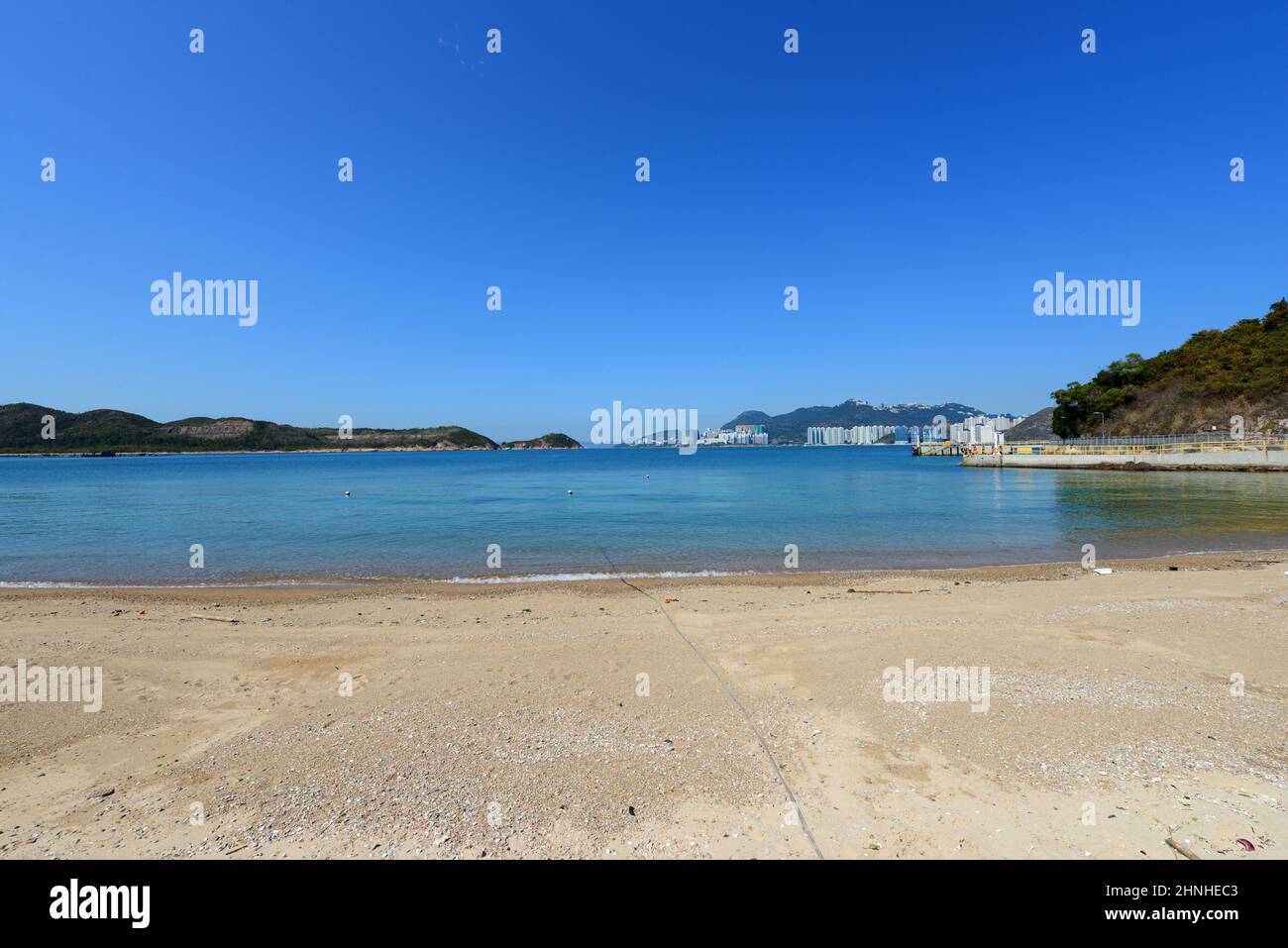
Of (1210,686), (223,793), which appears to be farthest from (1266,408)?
(223,793)

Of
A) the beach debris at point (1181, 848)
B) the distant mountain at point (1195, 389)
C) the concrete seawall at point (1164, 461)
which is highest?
the distant mountain at point (1195, 389)

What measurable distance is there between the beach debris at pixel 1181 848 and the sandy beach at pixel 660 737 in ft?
0.16

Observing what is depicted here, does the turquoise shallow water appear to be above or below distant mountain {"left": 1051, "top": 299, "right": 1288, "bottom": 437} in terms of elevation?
below

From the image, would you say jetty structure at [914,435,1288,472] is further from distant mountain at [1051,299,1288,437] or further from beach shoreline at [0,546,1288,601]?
beach shoreline at [0,546,1288,601]

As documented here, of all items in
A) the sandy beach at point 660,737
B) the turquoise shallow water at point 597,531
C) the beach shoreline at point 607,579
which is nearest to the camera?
the sandy beach at point 660,737

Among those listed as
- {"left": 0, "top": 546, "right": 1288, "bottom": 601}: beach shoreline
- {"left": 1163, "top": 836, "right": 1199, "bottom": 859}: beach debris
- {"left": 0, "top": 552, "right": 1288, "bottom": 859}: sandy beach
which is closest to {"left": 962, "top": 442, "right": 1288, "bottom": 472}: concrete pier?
{"left": 0, "top": 546, "right": 1288, "bottom": 601}: beach shoreline

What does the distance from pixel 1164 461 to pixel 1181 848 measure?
79.9 meters

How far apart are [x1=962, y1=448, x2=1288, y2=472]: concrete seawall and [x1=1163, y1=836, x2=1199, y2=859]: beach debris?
7328 cm

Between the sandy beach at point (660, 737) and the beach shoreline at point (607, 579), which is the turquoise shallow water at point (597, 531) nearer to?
the beach shoreline at point (607, 579)

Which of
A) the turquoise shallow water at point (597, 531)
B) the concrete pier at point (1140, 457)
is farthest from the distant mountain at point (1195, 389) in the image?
the turquoise shallow water at point (597, 531)

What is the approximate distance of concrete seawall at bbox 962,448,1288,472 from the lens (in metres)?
54.3

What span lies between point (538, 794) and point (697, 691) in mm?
2738

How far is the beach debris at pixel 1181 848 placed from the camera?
3.71 meters
